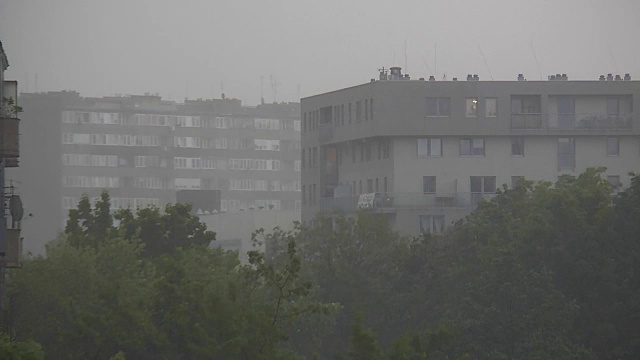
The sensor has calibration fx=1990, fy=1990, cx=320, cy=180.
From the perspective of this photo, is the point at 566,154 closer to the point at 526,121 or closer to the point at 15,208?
the point at 526,121

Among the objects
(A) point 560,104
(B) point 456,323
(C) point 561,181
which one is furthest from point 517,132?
(B) point 456,323

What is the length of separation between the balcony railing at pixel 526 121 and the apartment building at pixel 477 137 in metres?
0.06

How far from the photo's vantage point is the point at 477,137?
12631 centimetres

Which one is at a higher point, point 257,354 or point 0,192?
point 0,192

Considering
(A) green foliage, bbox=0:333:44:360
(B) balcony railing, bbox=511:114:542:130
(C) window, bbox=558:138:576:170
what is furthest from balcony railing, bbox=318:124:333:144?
(A) green foliage, bbox=0:333:44:360

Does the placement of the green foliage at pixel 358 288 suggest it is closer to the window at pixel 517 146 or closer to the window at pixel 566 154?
the window at pixel 517 146

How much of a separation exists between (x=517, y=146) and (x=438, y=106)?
5855 mm

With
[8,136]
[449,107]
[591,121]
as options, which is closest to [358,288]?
[8,136]

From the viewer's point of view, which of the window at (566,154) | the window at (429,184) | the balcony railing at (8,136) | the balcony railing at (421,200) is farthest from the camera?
the window at (566,154)

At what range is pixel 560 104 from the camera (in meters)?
126

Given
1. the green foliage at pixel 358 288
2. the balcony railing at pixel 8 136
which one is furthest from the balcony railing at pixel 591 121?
the balcony railing at pixel 8 136

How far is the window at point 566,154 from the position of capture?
417ft

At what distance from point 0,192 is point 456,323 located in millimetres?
20086

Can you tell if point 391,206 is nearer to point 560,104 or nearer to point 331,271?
point 560,104
